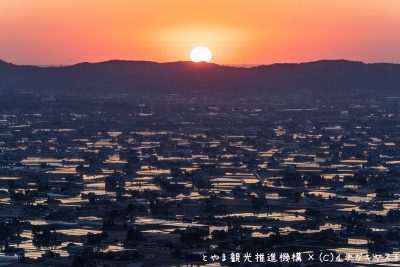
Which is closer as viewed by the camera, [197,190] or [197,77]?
[197,190]

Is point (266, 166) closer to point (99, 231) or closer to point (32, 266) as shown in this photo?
point (99, 231)

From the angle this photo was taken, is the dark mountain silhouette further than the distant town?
Yes

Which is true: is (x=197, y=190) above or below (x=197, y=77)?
above

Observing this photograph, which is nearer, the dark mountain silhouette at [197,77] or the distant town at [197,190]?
the distant town at [197,190]

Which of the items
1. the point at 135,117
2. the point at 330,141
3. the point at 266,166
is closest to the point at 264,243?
the point at 266,166
